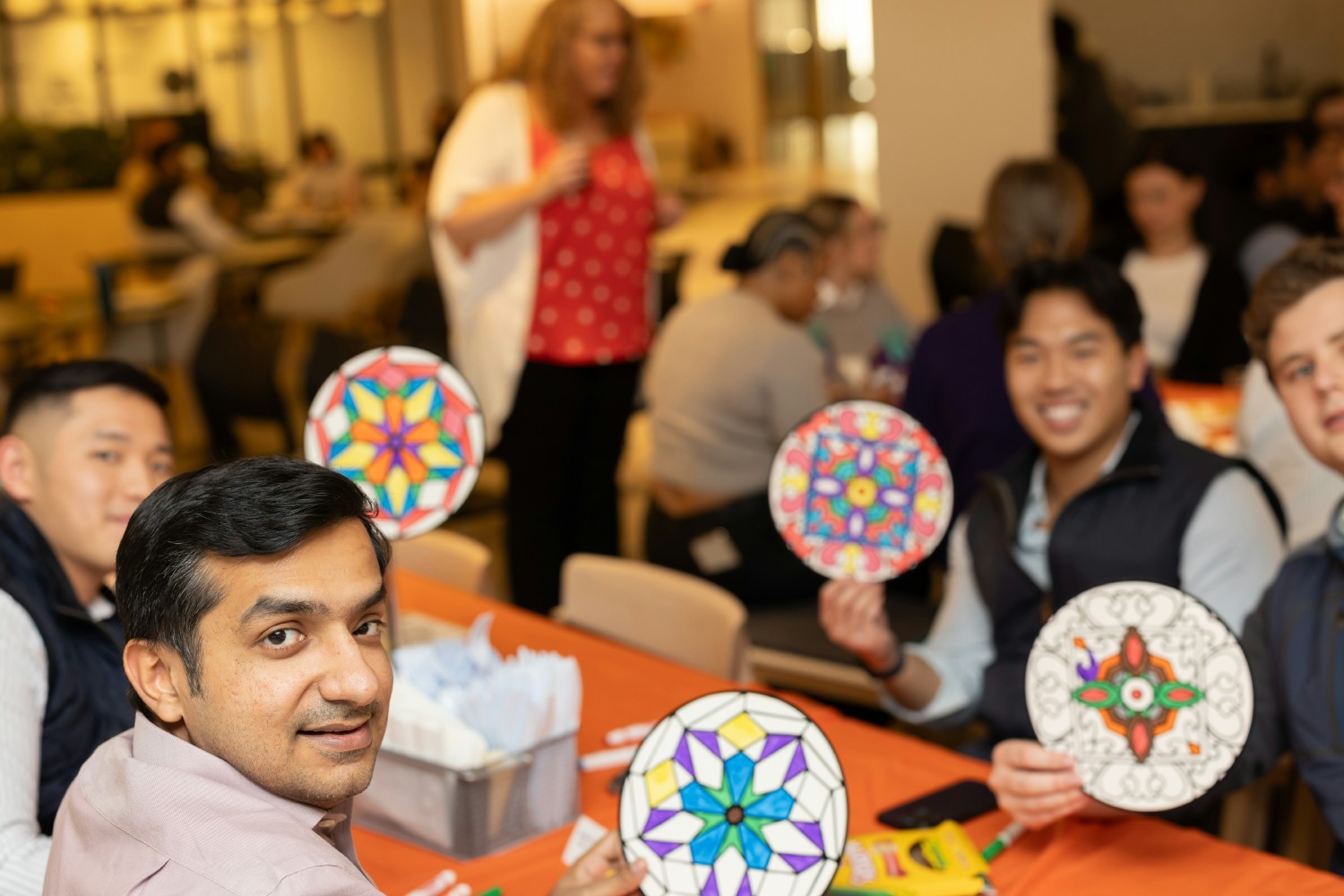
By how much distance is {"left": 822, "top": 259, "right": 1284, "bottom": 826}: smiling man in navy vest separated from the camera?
224cm

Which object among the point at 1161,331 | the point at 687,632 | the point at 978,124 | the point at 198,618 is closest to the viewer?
the point at 198,618

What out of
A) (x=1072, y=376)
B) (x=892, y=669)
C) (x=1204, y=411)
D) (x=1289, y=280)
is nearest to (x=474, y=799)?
(x=892, y=669)

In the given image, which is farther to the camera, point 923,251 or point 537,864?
→ point 923,251

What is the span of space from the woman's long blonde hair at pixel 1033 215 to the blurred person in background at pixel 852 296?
965 millimetres

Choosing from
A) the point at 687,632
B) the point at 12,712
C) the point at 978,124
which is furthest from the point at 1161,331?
the point at 12,712

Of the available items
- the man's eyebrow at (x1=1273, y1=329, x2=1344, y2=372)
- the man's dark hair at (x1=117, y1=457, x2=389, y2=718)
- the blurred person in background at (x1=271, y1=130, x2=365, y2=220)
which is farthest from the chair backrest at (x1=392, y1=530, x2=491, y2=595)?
the blurred person in background at (x1=271, y1=130, x2=365, y2=220)

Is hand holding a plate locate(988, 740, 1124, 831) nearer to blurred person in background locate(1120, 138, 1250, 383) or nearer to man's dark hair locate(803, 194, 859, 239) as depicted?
blurred person in background locate(1120, 138, 1250, 383)

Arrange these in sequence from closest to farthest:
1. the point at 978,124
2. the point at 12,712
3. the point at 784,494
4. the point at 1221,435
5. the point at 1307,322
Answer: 1. the point at 12,712
2. the point at 1307,322
3. the point at 784,494
4. the point at 1221,435
5. the point at 978,124

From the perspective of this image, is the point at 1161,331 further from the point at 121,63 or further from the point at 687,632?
the point at 121,63

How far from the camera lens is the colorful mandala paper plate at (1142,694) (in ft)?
5.51

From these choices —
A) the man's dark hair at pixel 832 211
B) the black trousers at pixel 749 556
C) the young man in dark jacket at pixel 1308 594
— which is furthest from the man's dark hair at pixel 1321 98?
the young man in dark jacket at pixel 1308 594

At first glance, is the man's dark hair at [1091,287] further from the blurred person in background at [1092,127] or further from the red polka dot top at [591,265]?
the blurred person in background at [1092,127]

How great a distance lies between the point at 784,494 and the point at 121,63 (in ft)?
35.1

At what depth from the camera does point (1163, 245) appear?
495 cm
